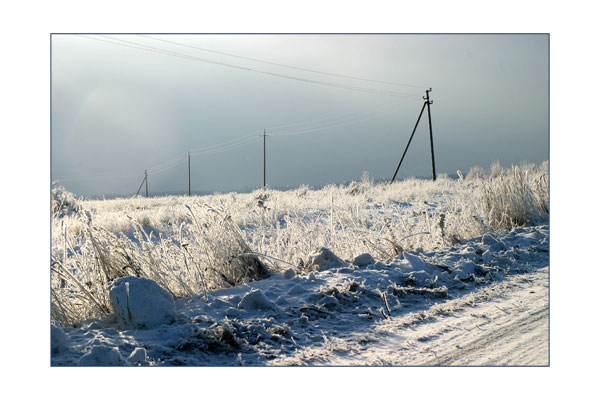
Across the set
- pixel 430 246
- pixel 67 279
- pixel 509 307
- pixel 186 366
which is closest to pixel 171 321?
pixel 186 366

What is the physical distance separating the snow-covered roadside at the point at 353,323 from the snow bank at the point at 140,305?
→ 82 mm

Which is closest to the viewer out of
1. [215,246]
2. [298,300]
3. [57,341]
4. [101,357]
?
Result: [101,357]

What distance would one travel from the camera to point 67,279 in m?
4.08

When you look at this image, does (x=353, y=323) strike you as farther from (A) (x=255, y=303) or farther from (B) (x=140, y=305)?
(B) (x=140, y=305)

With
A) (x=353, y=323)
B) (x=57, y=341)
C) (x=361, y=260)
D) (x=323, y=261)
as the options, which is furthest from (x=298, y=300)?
(x=57, y=341)

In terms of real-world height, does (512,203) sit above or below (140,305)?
above

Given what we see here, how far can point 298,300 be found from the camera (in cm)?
A: 438

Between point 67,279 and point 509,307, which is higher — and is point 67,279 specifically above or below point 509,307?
above

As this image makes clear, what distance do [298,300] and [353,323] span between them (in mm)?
609

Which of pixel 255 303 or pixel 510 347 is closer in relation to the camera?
pixel 510 347

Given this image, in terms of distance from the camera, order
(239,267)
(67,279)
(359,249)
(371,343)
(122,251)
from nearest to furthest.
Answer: (371,343), (67,279), (122,251), (239,267), (359,249)

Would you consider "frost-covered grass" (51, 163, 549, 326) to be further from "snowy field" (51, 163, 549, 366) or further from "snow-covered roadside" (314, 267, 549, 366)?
"snow-covered roadside" (314, 267, 549, 366)

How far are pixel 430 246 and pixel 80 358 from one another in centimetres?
499

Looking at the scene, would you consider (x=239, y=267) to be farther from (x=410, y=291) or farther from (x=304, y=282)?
(x=410, y=291)
